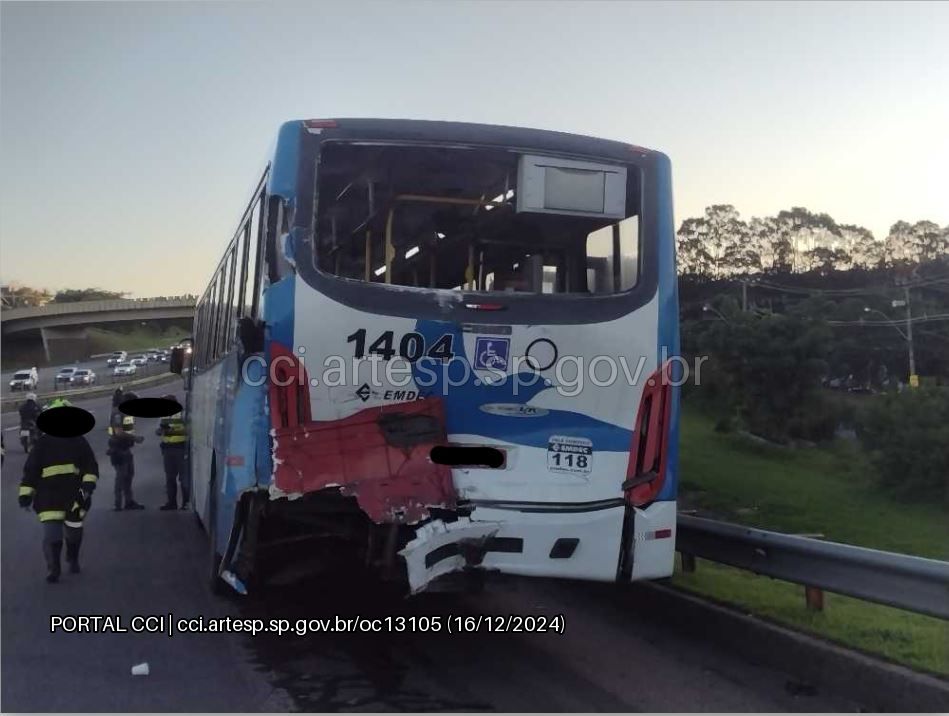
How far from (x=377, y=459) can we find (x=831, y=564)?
3.05 m

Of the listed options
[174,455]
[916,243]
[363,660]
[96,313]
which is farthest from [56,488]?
[916,243]

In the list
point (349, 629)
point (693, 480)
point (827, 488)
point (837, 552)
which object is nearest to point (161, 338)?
point (693, 480)

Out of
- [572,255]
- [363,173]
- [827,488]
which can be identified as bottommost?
[827,488]

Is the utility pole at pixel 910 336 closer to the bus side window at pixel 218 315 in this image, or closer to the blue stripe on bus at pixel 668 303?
the bus side window at pixel 218 315

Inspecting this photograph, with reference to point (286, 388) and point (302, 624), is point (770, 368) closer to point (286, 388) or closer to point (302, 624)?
point (302, 624)

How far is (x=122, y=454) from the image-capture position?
1534 centimetres

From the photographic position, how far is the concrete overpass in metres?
20.2

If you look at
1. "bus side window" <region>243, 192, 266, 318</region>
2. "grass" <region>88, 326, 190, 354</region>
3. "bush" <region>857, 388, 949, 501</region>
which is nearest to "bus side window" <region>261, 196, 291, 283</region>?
"bus side window" <region>243, 192, 266, 318</region>

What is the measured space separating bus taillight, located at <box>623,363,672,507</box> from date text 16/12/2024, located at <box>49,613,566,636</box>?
1793 mm

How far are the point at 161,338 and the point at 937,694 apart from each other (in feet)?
77.4

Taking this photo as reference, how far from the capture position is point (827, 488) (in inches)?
1102

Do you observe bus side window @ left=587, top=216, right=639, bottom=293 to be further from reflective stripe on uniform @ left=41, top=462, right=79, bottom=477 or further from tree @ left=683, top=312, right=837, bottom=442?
tree @ left=683, top=312, right=837, bottom=442

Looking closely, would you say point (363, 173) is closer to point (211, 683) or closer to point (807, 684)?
point (211, 683)

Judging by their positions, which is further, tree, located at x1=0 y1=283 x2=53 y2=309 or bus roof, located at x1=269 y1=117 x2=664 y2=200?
tree, located at x1=0 y1=283 x2=53 y2=309
